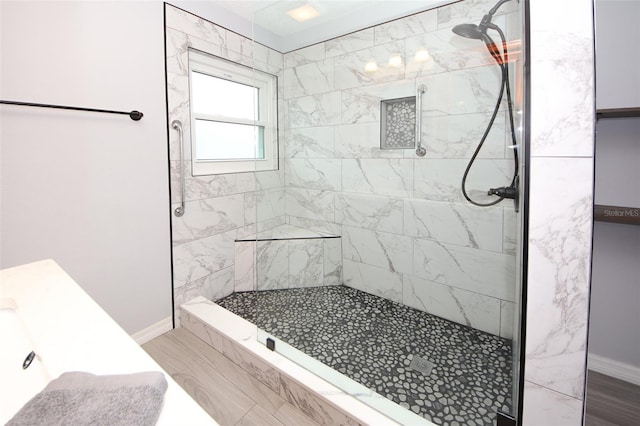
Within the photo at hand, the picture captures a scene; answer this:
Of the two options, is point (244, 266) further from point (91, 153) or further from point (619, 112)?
point (619, 112)

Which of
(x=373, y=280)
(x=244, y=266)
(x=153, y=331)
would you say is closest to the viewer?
(x=153, y=331)

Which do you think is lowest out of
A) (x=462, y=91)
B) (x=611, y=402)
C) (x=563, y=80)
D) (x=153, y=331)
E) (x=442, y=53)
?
(x=611, y=402)

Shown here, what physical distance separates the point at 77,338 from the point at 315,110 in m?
2.19

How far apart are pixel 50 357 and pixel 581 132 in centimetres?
148

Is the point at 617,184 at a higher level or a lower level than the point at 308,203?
higher

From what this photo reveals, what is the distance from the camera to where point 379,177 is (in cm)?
233

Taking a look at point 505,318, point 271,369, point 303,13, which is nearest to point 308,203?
point 271,369

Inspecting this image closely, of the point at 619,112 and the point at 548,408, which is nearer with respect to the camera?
the point at 548,408

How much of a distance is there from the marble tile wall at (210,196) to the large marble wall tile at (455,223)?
1067mm

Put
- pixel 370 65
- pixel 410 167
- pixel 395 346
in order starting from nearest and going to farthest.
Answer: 1. pixel 395 346
2. pixel 410 167
3. pixel 370 65

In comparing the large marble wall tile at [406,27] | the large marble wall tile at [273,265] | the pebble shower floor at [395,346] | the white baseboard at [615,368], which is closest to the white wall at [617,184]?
the white baseboard at [615,368]

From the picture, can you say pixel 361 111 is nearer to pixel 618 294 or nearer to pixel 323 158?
pixel 323 158

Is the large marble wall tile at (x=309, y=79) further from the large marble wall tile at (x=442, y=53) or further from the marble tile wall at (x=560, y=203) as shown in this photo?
the marble tile wall at (x=560, y=203)

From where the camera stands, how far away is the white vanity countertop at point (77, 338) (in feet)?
1.78
